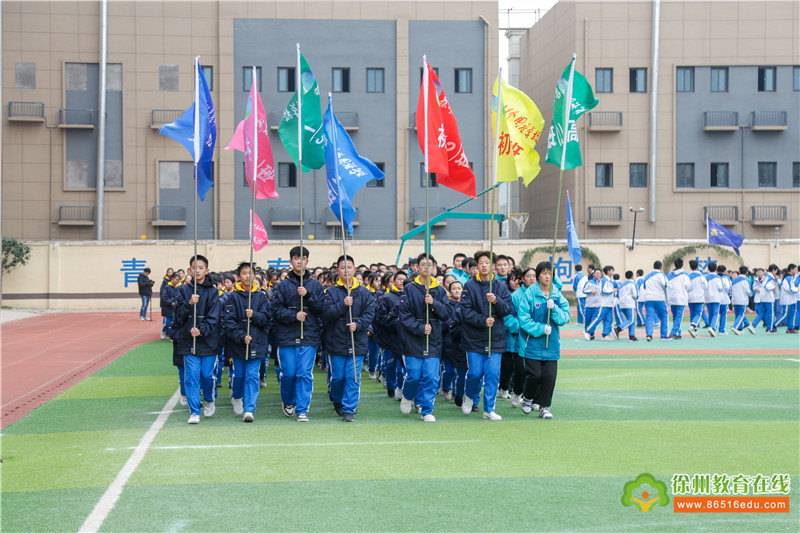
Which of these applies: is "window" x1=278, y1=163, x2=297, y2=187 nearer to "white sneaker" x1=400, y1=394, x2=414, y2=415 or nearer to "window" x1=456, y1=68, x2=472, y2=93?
"window" x1=456, y1=68, x2=472, y2=93

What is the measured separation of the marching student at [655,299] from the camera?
74.0ft

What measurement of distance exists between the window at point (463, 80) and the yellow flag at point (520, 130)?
30082 millimetres

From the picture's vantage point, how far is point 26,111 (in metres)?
40.8

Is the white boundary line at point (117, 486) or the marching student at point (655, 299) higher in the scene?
the marching student at point (655, 299)

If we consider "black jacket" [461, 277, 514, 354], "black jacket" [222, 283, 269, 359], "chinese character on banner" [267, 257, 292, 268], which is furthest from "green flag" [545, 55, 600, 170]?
"chinese character on banner" [267, 257, 292, 268]

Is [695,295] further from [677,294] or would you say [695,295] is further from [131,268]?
[131,268]

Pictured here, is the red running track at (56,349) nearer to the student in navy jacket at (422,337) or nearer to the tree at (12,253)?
the tree at (12,253)

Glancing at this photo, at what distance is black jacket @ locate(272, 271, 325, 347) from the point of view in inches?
436

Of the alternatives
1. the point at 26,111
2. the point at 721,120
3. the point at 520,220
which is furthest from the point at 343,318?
the point at 721,120

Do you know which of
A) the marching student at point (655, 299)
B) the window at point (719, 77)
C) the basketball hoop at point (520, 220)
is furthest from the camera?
the basketball hoop at point (520, 220)

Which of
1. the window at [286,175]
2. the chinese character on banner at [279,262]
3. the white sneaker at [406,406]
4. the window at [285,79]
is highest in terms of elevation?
the window at [285,79]

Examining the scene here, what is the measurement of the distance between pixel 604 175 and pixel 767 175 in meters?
8.67

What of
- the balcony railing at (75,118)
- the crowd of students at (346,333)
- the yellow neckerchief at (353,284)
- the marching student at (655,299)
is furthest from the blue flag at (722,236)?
the balcony railing at (75,118)

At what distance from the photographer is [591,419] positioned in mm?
10953
